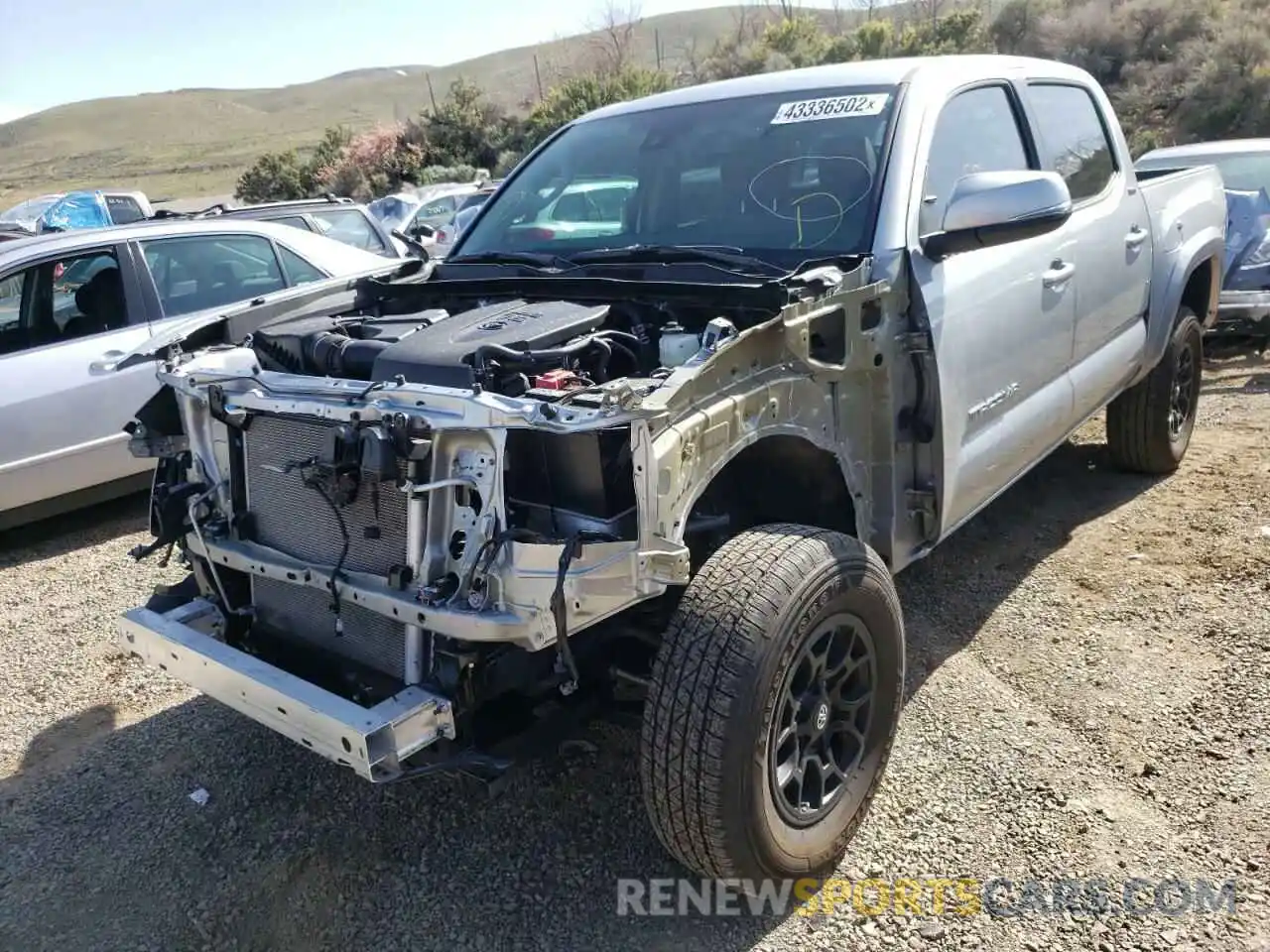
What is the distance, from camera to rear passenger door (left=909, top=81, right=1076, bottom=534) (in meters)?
3.16

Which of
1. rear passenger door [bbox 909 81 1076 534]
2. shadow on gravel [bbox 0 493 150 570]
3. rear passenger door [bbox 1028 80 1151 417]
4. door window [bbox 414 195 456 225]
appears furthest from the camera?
door window [bbox 414 195 456 225]

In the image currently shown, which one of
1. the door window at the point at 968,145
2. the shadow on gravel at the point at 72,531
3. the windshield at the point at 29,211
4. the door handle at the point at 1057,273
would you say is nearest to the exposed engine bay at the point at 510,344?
the door window at the point at 968,145

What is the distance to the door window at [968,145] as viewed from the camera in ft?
10.7

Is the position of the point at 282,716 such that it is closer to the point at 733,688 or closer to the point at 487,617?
the point at 487,617

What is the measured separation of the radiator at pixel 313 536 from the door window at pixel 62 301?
10.8 feet

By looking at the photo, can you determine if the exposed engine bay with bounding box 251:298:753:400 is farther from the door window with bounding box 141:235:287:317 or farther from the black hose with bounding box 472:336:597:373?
the door window with bounding box 141:235:287:317

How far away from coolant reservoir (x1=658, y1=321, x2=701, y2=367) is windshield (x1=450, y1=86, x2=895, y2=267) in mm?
617

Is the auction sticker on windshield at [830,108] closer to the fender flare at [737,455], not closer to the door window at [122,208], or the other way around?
the fender flare at [737,455]

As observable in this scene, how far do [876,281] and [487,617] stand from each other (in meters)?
1.50

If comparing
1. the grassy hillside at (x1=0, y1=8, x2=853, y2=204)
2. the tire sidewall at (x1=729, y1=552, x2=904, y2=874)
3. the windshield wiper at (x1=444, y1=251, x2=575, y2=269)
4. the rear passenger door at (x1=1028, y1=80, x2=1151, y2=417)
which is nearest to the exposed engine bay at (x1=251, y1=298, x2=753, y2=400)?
the windshield wiper at (x1=444, y1=251, x2=575, y2=269)

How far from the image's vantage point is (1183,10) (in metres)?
24.4

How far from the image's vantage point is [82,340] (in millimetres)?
5445

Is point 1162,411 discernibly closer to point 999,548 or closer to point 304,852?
point 999,548

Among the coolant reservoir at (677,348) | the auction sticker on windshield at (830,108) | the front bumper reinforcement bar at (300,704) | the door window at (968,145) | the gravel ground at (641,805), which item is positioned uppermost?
the auction sticker on windshield at (830,108)
